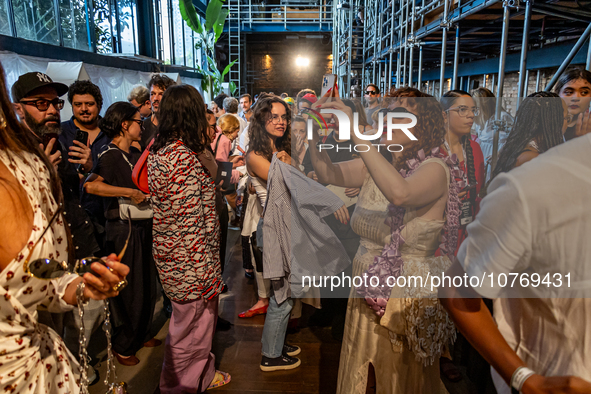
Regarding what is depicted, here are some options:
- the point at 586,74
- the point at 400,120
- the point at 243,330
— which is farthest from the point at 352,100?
the point at 243,330

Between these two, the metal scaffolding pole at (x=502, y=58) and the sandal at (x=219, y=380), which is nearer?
the sandal at (x=219, y=380)

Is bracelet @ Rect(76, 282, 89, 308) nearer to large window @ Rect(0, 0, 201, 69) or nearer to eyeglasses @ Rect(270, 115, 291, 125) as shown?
eyeglasses @ Rect(270, 115, 291, 125)

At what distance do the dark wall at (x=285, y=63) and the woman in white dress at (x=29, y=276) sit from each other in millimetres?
17044

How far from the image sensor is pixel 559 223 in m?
0.63

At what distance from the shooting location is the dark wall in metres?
17.0

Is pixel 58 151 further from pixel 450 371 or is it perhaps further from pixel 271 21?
pixel 271 21

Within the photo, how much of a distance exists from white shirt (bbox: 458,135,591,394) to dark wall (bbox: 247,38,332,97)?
56.4ft

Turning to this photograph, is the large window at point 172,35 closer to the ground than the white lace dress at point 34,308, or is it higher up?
higher up

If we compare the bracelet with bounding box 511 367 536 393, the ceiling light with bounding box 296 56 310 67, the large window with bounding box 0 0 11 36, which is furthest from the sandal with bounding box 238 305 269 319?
the ceiling light with bounding box 296 56 310 67

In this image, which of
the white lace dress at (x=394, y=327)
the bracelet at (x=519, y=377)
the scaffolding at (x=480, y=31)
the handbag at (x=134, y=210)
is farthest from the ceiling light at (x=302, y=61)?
the bracelet at (x=519, y=377)

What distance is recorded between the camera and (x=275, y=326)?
220 centimetres

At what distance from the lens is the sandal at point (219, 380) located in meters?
2.11

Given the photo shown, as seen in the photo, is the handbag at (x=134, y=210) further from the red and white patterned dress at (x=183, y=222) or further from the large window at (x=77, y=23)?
the large window at (x=77, y=23)

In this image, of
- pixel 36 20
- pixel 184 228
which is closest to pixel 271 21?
pixel 36 20
